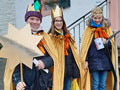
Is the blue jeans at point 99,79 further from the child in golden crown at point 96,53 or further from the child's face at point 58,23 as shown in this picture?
the child's face at point 58,23

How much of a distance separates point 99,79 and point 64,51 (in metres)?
0.90

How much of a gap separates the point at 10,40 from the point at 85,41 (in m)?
1.82

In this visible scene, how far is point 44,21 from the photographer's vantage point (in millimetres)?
10109

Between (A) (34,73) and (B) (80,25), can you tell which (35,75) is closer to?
(A) (34,73)

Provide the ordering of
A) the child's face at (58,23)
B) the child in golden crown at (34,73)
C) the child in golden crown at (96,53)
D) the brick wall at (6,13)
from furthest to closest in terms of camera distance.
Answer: the brick wall at (6,13)
the child in golden crown at (96,53)
the child's face at (58,23)
the child in golden crown at (34,73)

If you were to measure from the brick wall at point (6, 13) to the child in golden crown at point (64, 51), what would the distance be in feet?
24.9

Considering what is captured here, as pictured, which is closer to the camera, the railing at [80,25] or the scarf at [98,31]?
the scarf at [98,31]

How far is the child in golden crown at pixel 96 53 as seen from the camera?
4602 mm

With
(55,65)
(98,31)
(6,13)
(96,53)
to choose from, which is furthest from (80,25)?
(6,13)

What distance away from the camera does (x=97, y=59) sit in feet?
15.1

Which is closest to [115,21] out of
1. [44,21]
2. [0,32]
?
[44,21]

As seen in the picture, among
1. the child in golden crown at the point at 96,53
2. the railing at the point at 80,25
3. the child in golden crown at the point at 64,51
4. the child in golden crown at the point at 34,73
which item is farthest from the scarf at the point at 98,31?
the railing at the point at 80,25

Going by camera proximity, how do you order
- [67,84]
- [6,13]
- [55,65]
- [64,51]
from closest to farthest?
[55,65] < [64,51] < [67,84] < [6,13]

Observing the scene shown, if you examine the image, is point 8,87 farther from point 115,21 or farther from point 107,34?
point 115,21
